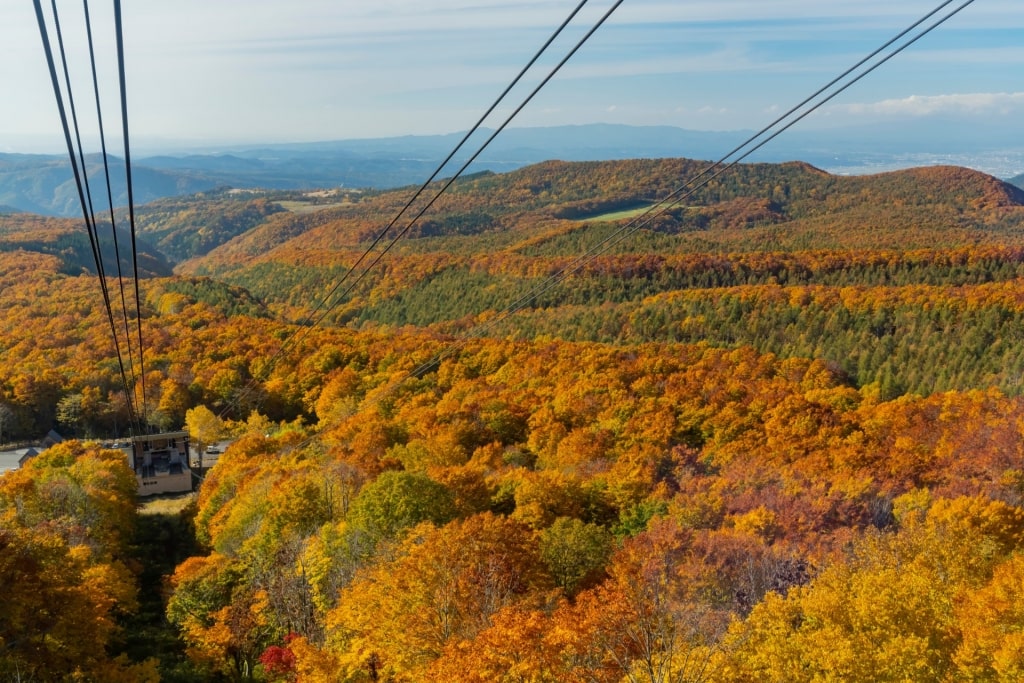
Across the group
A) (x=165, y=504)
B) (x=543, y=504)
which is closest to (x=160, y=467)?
(x=165, y=504)

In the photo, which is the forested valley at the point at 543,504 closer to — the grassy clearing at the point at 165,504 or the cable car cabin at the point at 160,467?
the grassy clearing at the point at 165,504

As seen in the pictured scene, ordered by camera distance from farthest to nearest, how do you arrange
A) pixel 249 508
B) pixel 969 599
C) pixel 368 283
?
pixel 368 283 → pixel 249 508 → pixel 969 599

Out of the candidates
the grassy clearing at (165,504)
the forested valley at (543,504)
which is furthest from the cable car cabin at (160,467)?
the forested valley at (543,504)

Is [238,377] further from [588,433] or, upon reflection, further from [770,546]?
[770,546]

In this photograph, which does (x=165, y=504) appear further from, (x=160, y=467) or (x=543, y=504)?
(x=543, y=504)

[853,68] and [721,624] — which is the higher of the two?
[853,68]

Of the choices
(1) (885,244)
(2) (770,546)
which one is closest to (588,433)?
(2) (770,546)
